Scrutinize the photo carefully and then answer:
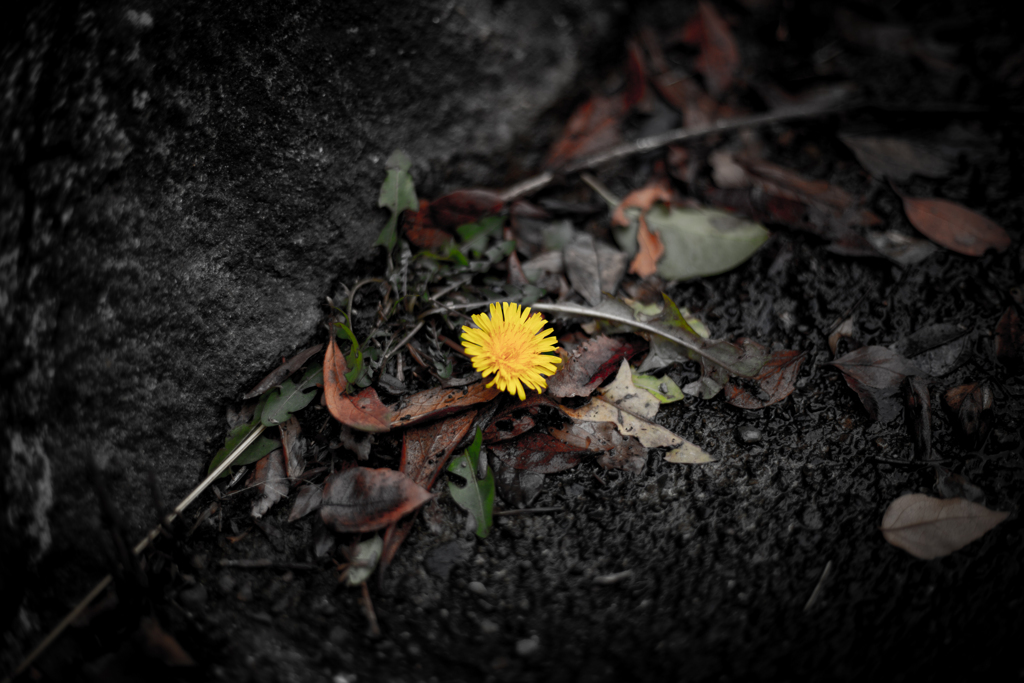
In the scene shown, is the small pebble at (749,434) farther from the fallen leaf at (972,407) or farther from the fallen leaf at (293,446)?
the fallen leaf at (293,446)

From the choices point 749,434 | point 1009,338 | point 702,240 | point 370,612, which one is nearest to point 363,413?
point 370,612

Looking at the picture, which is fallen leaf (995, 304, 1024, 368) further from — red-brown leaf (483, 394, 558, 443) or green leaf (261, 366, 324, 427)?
green leaf (261, 366, 324, 427)

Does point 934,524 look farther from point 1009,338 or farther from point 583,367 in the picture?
point 583,367

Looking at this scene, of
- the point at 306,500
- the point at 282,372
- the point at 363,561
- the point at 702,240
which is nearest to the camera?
the point at 363,561

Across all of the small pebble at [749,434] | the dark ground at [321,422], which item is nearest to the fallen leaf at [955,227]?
the dark ground at [321,422]

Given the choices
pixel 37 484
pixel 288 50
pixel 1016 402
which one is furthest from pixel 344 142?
pixel 1016 402

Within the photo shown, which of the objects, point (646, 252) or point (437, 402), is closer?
point (437, 402)

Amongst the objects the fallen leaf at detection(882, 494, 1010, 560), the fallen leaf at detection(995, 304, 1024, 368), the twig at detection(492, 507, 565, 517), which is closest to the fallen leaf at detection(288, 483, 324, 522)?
the twig at detection(492, 507, 565, 517)

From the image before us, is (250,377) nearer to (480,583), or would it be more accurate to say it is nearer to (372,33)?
(480,583)
